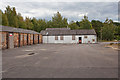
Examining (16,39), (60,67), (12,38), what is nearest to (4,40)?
(12,38)

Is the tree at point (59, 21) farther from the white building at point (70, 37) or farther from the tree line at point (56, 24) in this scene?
the white building at point (70, 37)

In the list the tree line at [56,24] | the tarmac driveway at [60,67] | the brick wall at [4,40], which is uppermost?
the tree line at [56,24]

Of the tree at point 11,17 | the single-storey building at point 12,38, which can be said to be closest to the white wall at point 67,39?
the single-storey building at point 12,38

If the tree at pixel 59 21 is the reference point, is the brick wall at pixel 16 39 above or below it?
below

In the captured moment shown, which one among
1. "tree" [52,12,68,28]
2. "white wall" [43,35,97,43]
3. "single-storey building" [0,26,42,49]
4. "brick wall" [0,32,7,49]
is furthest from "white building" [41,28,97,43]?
"tree" [52,12,68,28]

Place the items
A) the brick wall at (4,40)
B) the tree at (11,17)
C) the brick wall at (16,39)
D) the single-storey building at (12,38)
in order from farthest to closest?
the tree at (11,17) < the brick wall at (16,39) < the single-storey building at (12,38) < the brick wall at (4,40)

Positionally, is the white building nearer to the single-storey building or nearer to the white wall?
the white wall

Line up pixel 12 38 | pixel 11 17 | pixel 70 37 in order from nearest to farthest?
pixel 12 38 < pixel 70 37 < pixel 11 17

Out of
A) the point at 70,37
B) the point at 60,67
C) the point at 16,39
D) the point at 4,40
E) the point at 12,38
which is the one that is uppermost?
the point at 70,37

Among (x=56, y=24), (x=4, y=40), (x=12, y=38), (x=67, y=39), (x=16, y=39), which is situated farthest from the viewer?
(x=56, y=24)

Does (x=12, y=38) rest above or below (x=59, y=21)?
below

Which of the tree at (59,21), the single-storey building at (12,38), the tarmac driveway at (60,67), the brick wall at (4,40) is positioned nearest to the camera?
the tarmac driveway at (60,67)

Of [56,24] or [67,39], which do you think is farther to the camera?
[56,24]

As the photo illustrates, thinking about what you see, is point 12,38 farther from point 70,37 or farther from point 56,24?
point 56,24
